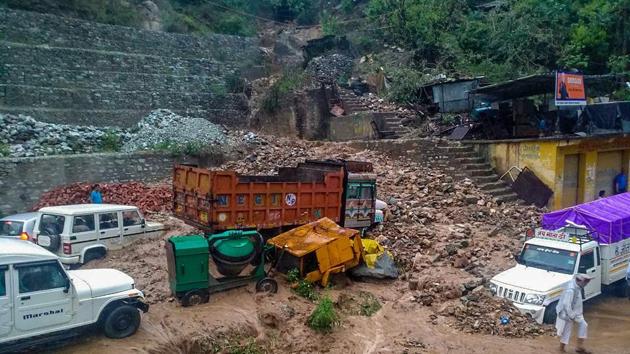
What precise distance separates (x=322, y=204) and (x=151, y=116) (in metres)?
13.5

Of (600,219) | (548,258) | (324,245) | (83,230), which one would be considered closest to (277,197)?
(324,245)

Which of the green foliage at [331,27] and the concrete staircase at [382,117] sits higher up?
the green foliage at [331,27]

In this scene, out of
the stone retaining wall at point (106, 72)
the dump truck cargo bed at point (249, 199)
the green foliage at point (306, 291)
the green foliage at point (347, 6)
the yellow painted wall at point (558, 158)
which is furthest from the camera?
the green foliage at point (347, 6)

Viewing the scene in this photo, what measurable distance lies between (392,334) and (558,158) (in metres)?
10.2

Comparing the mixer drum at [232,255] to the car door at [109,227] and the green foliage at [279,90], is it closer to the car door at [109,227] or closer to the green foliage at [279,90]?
the car door at [109,227]

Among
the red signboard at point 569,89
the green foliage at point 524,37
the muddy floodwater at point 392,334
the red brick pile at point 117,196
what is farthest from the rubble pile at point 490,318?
the green foliage at point 524,37

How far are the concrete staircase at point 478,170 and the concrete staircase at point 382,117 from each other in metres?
3.20

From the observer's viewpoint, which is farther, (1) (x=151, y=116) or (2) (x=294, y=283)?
(1) (x=151, y=116)

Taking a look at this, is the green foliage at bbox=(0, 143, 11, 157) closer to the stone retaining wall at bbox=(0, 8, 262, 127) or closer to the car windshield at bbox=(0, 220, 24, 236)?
the stone retaining wall at bbox=(0, 8, 262, 127)

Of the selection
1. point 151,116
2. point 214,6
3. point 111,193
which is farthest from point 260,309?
point 214,6

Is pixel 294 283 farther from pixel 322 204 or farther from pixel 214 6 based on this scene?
pixel 214 6

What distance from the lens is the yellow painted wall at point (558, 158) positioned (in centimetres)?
1705

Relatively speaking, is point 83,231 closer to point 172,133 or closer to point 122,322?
point 122,322

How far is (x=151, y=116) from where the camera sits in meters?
23.7
